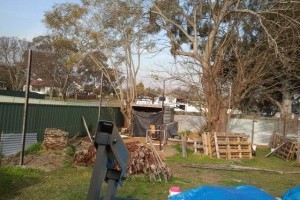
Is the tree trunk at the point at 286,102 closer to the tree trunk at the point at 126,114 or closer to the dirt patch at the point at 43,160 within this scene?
the tree trunk at the point at 126,114

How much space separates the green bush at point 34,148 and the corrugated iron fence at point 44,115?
2.14ft

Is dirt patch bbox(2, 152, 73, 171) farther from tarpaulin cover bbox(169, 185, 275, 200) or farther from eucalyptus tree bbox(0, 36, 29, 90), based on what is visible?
eucalyptus tree bbox(0, 36, 29, 90)

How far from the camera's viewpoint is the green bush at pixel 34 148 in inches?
538

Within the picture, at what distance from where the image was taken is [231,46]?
78.2ft

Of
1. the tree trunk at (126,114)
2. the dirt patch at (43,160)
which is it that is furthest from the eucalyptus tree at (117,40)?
the dirt patch at (43,160)

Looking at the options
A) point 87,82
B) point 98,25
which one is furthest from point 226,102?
point 87,82

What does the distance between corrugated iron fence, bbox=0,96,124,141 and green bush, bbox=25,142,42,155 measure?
653 mm

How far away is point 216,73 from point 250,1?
206 inches

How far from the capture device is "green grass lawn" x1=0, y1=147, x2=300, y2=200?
8667 millimetres

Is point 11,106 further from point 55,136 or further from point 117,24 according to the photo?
point 117,24

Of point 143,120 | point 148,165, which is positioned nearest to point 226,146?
point 148,165

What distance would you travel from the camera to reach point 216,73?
70.9 ft

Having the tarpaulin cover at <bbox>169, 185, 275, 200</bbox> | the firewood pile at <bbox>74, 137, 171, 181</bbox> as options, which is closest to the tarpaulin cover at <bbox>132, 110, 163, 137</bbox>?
the firewood pile at <bbox>74, 137, 171, 181</bbox>

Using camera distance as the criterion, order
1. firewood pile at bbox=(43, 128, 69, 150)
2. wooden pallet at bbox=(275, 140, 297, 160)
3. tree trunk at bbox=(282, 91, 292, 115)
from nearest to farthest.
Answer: firewood pile at bbox=(43, 128, 69, 150), wooden pallet at bbox=(275, 140, 297, 160), tree trunk at bbox=(282, 91, 292, 115)
